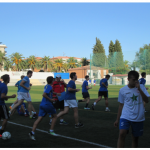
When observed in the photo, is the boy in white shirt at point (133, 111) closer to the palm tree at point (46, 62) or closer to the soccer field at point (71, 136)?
the soccer field at point (71, 136)

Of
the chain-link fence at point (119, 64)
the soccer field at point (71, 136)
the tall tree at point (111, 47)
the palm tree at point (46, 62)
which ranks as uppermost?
the tall tree at point (111, 47)

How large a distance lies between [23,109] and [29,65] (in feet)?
307

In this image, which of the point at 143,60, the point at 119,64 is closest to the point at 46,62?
the point at 119,64

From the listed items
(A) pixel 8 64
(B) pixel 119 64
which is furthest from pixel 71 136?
(A) pixel 8 64

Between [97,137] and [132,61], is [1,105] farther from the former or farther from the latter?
[132,61]

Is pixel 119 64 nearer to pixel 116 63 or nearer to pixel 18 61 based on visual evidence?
pixel 116 63

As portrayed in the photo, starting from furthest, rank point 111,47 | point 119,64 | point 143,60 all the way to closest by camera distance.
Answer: point 111,47
point 119,64
point 143,60

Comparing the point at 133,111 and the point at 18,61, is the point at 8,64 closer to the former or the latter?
the point at 18,61

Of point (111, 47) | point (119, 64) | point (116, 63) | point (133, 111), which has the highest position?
point (111, 47)

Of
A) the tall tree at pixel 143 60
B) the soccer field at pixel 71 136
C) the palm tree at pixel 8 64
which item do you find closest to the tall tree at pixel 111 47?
the palm tree at pixel 8 64

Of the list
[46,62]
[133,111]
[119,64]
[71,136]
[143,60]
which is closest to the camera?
[133,111]

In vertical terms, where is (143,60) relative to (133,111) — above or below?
above

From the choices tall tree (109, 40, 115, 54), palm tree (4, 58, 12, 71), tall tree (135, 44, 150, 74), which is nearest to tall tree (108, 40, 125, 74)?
tall tree (135, 44, 150, 74)

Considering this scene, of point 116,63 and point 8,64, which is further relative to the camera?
point 8,64
